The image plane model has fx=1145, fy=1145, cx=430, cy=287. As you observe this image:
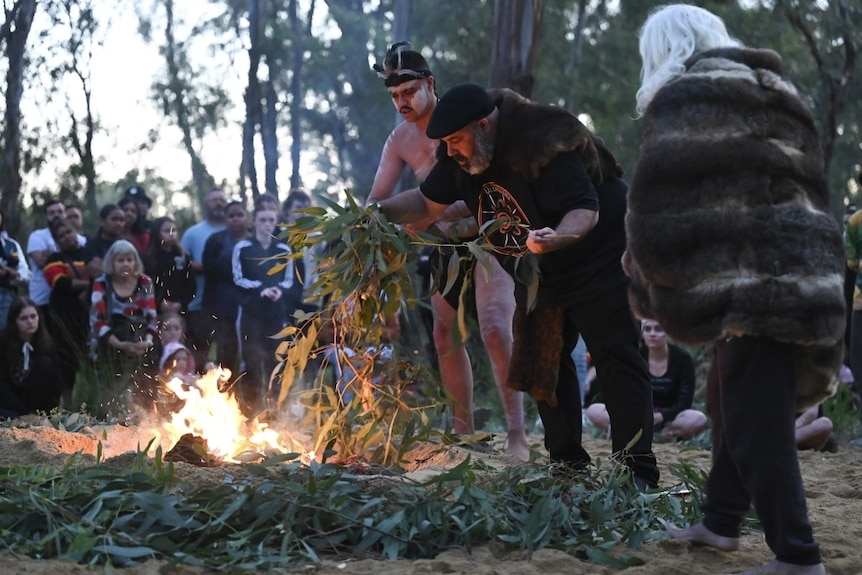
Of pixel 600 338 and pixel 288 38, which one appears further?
pixel 288 38

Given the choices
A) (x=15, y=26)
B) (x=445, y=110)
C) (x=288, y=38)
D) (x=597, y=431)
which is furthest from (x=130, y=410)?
(x=288, y=38)

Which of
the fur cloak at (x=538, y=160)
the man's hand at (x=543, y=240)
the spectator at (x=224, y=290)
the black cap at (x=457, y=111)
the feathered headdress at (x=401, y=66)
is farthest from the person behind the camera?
the spectator at (x=224, y=290)

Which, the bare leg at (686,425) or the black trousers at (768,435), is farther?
the bare leg at (686,425)

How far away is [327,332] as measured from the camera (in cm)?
594

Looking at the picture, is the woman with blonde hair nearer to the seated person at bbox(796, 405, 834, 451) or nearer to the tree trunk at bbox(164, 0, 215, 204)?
the seated person at bbox(796, 405, 834, 451)

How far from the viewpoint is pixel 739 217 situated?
384cm

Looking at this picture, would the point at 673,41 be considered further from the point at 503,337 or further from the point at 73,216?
the point at 73,216

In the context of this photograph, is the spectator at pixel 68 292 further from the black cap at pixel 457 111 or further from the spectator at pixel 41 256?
the black cap at pixel 457 111

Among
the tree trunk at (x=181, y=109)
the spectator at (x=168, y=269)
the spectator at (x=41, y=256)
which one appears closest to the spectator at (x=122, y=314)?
Answer: the spectator at (x=168, y=269)

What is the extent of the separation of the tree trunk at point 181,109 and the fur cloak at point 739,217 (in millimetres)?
31321

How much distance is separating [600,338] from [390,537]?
144 centimetres

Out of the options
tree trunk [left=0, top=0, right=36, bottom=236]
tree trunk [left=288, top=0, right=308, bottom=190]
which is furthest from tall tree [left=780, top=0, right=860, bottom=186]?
tree trunk [left=288, top=0, right=308, bottom=190]

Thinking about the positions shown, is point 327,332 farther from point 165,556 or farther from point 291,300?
point 291,300

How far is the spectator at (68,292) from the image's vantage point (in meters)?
9.75
